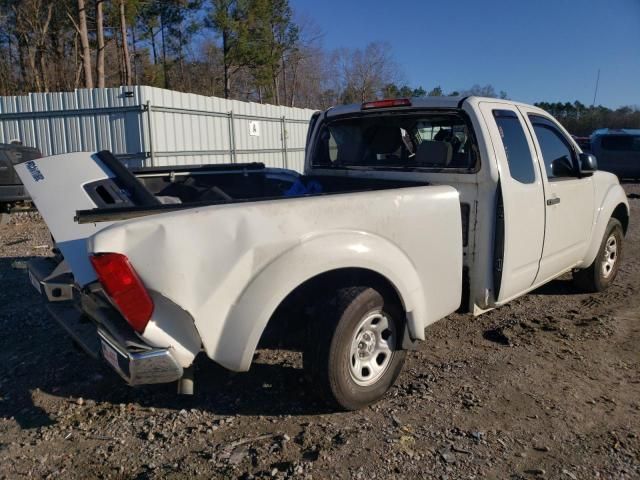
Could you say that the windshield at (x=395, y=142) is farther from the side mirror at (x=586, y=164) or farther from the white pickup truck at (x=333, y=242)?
the side mirror at (x=586, y=164)

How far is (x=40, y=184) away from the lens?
326 cm

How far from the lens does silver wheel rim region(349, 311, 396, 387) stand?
3123mm

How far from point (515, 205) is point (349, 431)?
1.96 m

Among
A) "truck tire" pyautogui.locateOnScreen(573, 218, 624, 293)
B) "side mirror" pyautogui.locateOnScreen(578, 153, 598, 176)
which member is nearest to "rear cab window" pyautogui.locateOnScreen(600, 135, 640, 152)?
"truck tire" pyautogui.locateOnScreen(573, 218, 624, 293)

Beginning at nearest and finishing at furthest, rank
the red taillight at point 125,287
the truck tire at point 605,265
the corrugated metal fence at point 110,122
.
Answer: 1. the red taillight at point 125,287
2. the truck tire at point 605,265
3. the corrugated metal fence at point 110,122

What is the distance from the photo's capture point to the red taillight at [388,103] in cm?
425

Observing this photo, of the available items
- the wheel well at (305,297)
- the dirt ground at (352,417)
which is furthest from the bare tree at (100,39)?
the wheel well at (305,297)

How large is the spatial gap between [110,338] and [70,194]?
110 centimetres

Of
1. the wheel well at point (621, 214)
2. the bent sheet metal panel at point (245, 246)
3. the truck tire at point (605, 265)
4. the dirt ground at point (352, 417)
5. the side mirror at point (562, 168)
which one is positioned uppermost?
the side mirror at point (562, 168)

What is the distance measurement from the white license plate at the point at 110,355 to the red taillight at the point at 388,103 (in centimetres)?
283

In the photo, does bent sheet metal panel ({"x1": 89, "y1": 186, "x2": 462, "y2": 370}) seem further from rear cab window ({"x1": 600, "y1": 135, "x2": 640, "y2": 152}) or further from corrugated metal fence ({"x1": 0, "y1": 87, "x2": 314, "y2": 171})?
rear cab window ({"x1": 600, "y1": 135, "x2": 640, "y2": 152})

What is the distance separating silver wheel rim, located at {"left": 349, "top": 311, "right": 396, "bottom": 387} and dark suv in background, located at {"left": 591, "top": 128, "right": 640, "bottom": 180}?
16.5 m

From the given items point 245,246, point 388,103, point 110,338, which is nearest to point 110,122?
point 388,103

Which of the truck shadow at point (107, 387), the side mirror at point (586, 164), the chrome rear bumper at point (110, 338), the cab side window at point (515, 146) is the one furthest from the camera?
the side mirror at point (586, 164)
